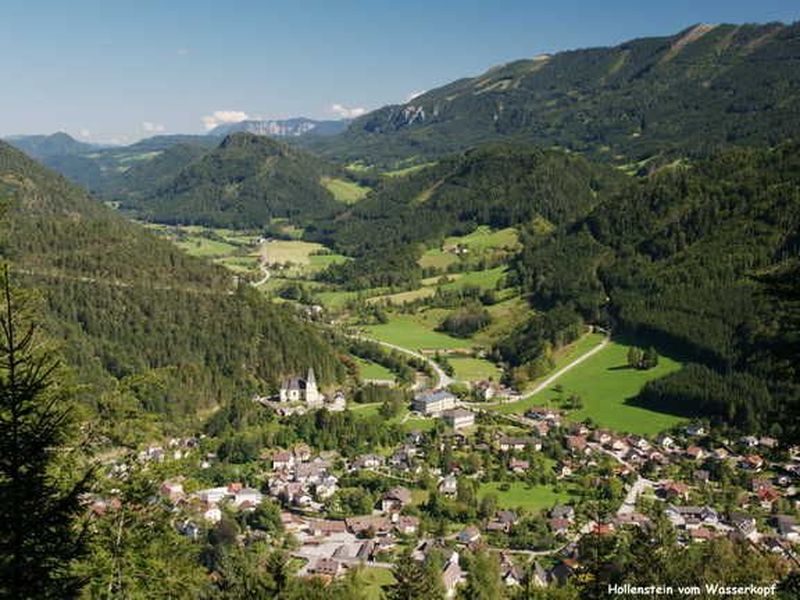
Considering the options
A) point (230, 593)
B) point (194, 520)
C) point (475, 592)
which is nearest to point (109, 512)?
point (230, 593)

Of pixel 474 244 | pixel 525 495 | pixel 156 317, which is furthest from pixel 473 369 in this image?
pixel 474 244

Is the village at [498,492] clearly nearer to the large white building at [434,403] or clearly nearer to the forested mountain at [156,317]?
the large white building at [434,403]

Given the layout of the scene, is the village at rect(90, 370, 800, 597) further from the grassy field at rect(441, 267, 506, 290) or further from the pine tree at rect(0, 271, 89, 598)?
the grassy field at rect(441, 267, 506, 290)

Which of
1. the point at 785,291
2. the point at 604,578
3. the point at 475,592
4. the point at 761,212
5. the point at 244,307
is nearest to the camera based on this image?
the point at 785,291

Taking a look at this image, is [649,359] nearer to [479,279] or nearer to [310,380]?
[310,380]

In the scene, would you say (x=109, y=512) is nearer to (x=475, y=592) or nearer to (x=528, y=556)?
(x=475, y=592)

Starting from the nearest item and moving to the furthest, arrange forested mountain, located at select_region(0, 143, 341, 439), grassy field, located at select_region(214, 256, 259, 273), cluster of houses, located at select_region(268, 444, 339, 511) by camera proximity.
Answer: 1. cluster of houses, located at select_region(268, 444, 339, 511)
2. forested mountain, located at select_region(0, 143, 341, 439)
3. grassy field, located at select_region(214, 256, 259, 273)

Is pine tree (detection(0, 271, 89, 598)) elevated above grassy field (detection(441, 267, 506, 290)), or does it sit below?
above

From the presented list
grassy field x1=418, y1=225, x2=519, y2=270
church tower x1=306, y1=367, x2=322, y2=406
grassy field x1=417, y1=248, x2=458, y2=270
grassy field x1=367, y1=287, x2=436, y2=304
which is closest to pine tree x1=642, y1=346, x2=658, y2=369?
church tower x1=306, y1=367, x2=322, y2=406
